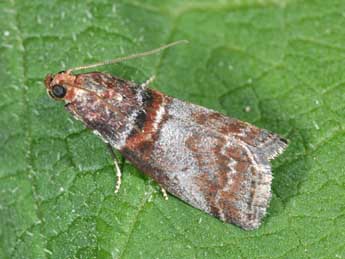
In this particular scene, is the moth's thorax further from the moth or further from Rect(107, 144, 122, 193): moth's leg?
Rect(107, 144, 122, 193): moth's leg

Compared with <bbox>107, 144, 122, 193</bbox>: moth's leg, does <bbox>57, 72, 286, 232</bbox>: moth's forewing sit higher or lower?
higher

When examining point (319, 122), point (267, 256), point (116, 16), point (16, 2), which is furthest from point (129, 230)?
point (16, 2)

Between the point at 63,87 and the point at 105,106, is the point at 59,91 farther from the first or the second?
the point at 105,106

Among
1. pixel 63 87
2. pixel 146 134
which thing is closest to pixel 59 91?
pixel 63 87

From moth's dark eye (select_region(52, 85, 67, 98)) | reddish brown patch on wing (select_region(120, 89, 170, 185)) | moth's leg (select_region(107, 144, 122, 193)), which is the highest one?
moth's dark eye (select_region(52, 85, 67, 98))

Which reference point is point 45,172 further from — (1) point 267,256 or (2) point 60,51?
(1) point 267,256

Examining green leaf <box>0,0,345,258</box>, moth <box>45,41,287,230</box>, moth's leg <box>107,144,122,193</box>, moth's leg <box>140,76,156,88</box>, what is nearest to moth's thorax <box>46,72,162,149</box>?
moth <box>45,41,287,230</box>

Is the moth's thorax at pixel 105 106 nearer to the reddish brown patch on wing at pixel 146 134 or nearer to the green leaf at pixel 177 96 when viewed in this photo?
the reddish brown patch on wing at pixel 146 134
